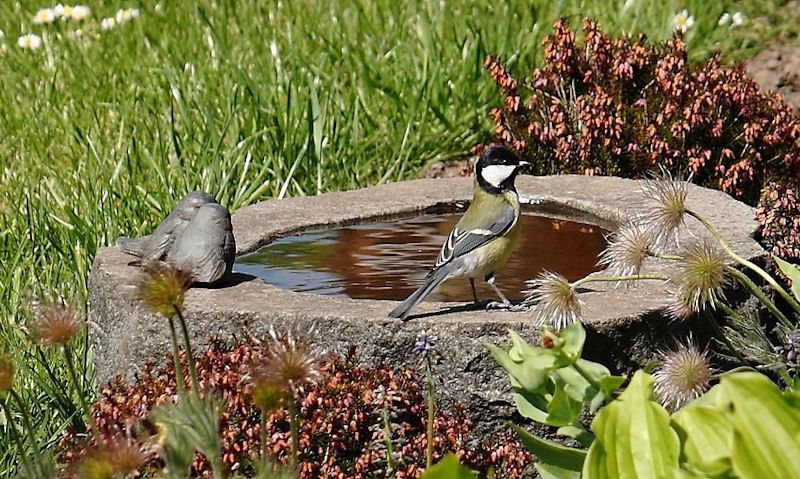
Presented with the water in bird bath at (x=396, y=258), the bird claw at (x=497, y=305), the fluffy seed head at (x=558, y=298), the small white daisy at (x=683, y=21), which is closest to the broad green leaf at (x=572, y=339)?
the fluffy seed head at (x=558, y=298)

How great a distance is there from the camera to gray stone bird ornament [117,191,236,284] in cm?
414

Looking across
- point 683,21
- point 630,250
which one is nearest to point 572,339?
point 630,250

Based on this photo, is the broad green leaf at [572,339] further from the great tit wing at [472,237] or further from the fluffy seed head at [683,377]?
the great tit wing at [472,237]

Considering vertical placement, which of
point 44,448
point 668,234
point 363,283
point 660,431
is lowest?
point 44,448

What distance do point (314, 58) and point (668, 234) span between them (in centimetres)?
437

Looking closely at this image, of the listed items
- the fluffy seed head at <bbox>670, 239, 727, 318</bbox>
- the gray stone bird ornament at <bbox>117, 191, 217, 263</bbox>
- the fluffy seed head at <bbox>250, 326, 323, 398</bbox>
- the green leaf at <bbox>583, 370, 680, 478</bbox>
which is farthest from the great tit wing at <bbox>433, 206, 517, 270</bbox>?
the green leaf at <bbox>583, 370, 680, 478</bbox>

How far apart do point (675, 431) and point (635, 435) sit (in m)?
0.07

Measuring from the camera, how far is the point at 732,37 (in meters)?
8.37

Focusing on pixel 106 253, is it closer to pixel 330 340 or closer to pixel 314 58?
pixel 330 340

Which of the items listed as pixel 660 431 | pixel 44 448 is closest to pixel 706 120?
pixel 44 448

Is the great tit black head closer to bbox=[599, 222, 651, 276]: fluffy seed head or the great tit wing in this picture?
the great tit wing

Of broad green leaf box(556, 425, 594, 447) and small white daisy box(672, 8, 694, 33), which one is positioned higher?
broad green leaf box(556, 425, 594, 447)

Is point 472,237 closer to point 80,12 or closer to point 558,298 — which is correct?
point 558,298

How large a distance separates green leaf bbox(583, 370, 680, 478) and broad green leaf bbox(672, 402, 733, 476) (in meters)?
0.03
